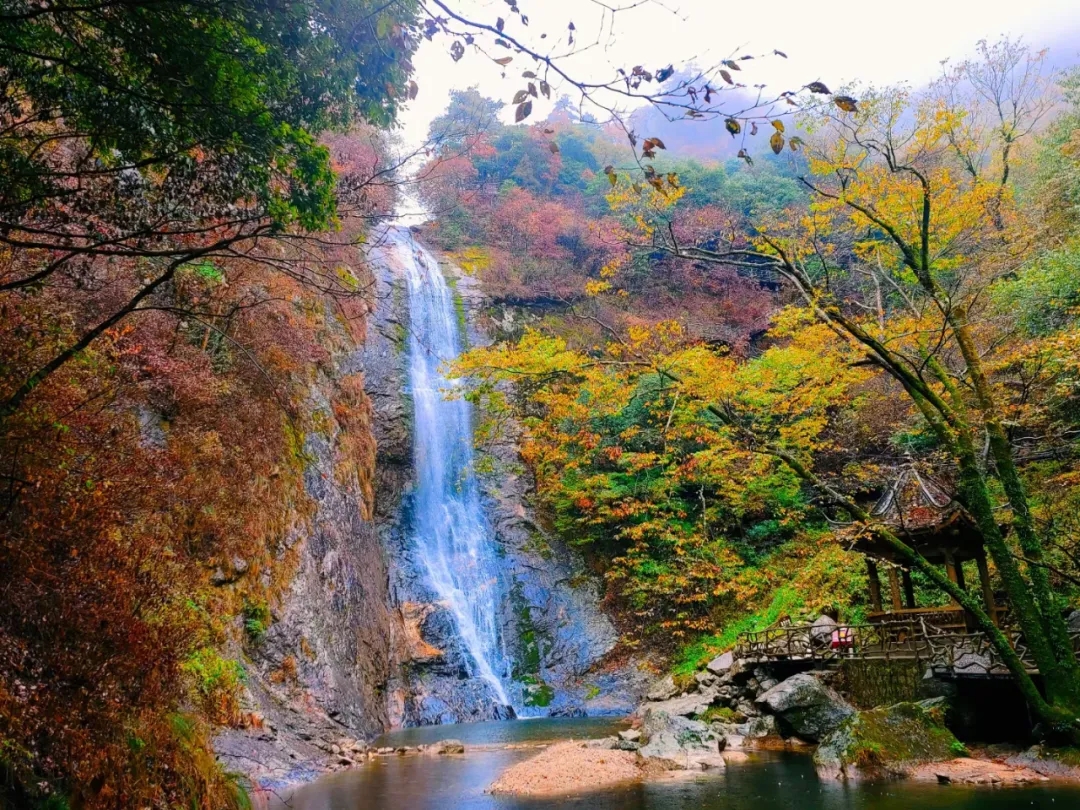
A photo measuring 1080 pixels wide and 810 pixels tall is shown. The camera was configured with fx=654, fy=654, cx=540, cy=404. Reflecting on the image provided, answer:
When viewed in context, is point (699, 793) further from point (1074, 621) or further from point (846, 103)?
point (846, 103)

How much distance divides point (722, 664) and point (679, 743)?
17.4ft

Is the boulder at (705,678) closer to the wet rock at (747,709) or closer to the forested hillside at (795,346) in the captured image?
the wet rock at (747,709)

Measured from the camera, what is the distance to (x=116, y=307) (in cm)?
809

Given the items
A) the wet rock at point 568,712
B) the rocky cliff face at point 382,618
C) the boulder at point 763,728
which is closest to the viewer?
the boulder at point 763,728

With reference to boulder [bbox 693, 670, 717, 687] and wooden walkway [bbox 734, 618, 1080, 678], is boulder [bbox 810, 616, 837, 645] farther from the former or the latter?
boulder [bbox 693, 670, 717, 687]

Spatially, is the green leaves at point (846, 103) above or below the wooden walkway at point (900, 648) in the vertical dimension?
above

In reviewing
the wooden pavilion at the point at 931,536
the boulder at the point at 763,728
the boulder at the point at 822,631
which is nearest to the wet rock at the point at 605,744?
the boulder at the point at 763,728

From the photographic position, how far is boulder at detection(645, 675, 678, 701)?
14.9 m

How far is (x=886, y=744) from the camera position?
801 cm

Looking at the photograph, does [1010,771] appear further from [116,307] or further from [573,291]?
[573,291]

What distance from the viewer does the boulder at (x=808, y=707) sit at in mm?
9898

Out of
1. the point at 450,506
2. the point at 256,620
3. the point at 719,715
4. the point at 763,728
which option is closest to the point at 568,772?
the point at 763,728

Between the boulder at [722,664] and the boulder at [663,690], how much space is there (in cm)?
95

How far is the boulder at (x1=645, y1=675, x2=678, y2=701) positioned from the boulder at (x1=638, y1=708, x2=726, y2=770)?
4622 mm
